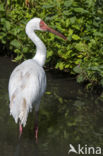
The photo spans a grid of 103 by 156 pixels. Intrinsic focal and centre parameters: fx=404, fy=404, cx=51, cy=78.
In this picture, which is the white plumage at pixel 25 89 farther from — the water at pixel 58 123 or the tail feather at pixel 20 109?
the water at pixel 58 123

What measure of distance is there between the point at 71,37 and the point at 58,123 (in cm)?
209

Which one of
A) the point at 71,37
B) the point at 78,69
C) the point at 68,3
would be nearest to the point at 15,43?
the point at 71,37

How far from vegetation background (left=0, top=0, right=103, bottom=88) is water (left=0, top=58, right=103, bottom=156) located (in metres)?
0.39

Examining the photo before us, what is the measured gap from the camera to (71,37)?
27.3 ft

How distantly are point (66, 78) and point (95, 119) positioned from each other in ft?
6.34

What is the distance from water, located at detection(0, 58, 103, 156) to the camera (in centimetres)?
625

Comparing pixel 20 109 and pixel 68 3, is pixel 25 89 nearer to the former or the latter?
pixel 20 109

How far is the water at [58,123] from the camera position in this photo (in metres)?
6.25

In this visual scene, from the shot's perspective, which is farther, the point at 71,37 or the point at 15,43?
the point at 15,43

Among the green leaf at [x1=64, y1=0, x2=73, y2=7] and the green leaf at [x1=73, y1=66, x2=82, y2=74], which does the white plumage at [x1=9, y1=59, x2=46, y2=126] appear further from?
the green leaf at [x1=64, y1=0, x2=73, y2=7]

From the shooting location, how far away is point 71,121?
7.14 metres

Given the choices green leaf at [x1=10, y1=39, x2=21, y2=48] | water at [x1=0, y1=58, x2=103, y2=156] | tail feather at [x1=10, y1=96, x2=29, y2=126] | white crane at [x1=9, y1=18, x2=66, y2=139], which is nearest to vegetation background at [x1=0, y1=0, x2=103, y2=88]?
green leaf at [x1=10, y1=39, x2=21, y2=48]

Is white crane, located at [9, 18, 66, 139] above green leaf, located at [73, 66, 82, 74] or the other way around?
above

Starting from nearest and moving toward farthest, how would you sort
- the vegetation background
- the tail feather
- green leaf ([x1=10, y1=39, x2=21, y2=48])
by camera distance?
the tail feather < the vegetation background < green leaf ([x1=10, y1=39, x2=21, y2=48])
